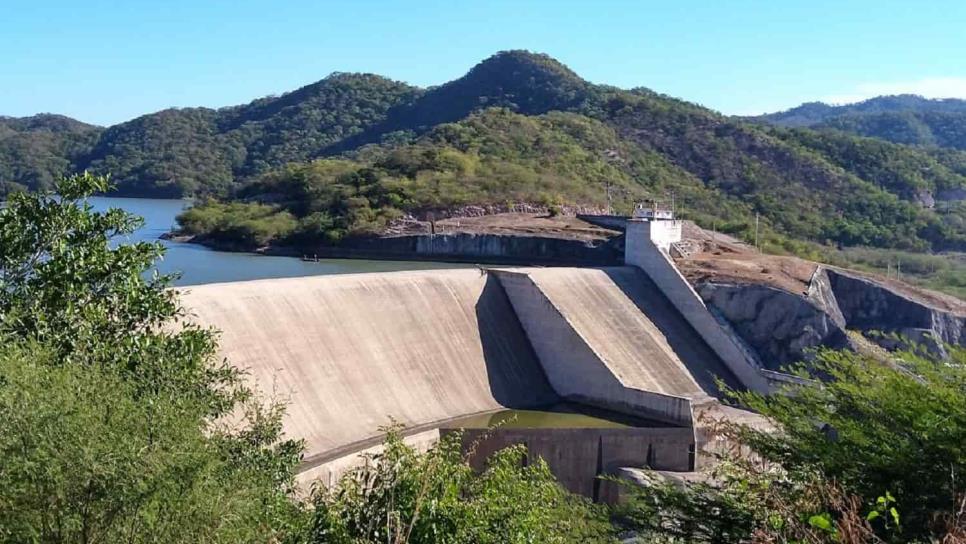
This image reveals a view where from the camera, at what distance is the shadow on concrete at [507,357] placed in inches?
752

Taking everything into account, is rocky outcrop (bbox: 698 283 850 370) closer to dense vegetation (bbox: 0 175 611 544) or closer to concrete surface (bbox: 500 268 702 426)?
concrete surface (bbox: 500 268 702 426)

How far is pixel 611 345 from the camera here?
2022 cm

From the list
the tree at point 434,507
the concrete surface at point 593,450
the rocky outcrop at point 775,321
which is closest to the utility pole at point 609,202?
the rocky outcrop at point 775,321

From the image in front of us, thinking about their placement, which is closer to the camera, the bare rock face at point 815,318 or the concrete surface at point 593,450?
the concrete surface at point 593,450

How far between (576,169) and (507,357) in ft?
93.0

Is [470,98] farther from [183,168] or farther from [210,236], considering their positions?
[210,236]

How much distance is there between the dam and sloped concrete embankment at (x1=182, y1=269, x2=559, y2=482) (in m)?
0.02

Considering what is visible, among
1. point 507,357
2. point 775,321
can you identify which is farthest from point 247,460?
point 775,321

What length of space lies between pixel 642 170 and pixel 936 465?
44.1 meters

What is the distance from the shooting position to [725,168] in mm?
50938

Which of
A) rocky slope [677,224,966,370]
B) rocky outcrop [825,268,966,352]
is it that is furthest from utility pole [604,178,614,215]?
rocky outcrop [825,268,966,352]

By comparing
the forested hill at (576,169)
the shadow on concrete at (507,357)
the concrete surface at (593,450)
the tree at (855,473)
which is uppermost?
the forested hill at (576,169)

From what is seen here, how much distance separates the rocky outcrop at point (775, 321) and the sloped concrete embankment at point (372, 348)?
545 cm

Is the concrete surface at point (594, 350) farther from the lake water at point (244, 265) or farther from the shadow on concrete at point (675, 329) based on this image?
the lake water at point (244, 265)
